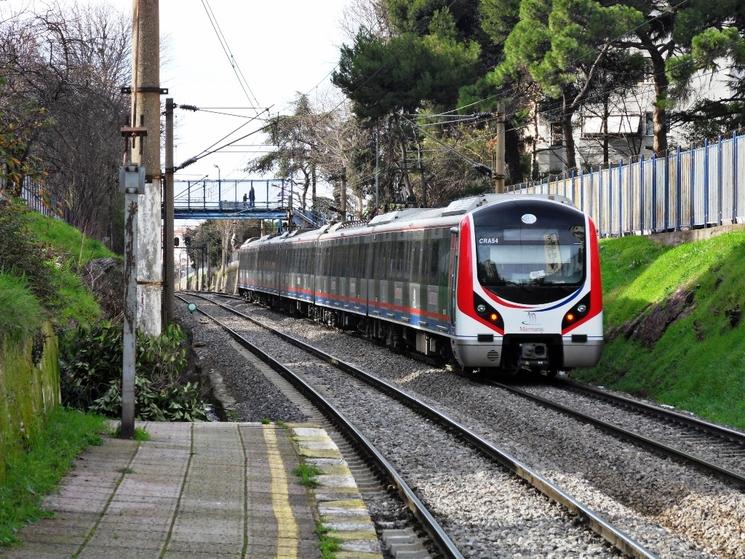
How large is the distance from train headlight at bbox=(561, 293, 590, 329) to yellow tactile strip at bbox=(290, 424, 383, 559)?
7.63 meters

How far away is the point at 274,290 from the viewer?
4878cm

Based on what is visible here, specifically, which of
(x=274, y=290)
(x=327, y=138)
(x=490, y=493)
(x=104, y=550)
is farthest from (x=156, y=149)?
(x=327, y=138)

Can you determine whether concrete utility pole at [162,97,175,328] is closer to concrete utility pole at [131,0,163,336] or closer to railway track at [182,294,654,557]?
railway track at [182,294,654,557]

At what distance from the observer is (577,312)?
18.6 metres

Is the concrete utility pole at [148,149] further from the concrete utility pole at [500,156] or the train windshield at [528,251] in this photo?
the concrete utility pole at [500,156]

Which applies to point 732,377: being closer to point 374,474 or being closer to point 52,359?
point 374,474

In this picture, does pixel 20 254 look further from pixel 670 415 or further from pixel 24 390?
pixel 670 415

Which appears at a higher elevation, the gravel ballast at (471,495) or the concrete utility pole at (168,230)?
the concrete utility pole at (168,230)

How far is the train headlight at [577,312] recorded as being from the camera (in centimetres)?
1858

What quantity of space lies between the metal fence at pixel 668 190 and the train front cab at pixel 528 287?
5.87 meters

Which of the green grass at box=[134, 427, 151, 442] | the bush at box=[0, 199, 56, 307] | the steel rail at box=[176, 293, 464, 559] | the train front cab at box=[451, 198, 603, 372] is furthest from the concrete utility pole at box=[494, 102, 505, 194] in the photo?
the green grass at box=[134, 427, 151, 442]

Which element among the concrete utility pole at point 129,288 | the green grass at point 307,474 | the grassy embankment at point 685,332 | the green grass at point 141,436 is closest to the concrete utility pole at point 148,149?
the concrete utility pole at point 129,288

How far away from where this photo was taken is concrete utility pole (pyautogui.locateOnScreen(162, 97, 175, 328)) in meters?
23.9

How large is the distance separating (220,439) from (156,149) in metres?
5.56
